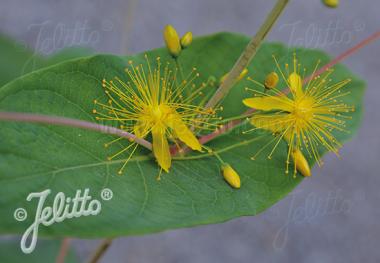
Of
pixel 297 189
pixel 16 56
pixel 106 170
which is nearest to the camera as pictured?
pixel 106 170

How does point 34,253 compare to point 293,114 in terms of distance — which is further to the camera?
point 34,253

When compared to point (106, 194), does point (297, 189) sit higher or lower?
higher

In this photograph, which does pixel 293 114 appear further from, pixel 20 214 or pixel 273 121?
pixel 20 214

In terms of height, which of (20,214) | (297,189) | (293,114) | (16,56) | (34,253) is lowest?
(20,214)

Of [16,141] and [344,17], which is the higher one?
[344,17]

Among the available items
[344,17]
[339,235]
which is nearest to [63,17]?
[344,17]

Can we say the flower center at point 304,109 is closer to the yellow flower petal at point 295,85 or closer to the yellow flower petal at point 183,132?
the yellow flower petal at point 295,85

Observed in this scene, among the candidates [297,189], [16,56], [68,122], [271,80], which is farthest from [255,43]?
[297,189]

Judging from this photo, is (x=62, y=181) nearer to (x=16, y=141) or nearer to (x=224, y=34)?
(x=16, y=141)
